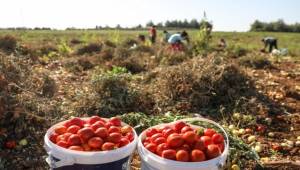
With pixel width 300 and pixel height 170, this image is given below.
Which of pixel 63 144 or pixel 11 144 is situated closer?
pixel 63 144

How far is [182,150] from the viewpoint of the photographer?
288 centimetres

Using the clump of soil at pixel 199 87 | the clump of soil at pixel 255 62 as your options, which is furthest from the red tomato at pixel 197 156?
the clump of soil at pixel 255 62

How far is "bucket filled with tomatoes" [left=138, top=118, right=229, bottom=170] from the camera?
282 centimetres

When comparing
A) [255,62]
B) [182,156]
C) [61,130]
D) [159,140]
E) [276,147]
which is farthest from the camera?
[255,62]

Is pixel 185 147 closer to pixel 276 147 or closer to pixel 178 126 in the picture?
pixel 178 126

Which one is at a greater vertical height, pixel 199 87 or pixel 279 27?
pixel 199 87

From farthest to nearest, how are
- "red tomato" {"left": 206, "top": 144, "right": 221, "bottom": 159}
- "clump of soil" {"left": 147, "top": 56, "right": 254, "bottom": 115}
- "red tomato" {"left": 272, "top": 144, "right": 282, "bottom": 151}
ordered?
"clump of soil" {"left": 147, "top": 56, "right": 254, "bottom": 115} < "red tomato" {"left": 272, "top": 144, "right": 282, "bottom": 151} < "red tomato" {"left": 206, "top": 144, "right": 221, "bottom": 159}

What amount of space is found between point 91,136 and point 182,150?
701mm

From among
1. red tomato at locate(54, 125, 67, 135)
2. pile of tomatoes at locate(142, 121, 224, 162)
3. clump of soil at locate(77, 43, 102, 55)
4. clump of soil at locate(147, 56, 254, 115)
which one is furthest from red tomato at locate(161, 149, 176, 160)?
clump of soil at locate(77, 43, 102, 55)

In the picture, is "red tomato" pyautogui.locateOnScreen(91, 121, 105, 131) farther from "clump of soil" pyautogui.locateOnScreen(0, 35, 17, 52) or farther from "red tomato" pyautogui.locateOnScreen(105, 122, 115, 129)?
"clump of soil" pyautogui.locateOnScreen(0, 35, 17, 52)

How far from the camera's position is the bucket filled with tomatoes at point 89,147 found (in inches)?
112

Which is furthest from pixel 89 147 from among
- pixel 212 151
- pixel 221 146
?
pixel 221 146

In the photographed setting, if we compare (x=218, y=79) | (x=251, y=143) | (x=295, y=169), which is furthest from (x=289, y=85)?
(x=295, y=169)

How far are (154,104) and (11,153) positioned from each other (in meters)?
2.65
